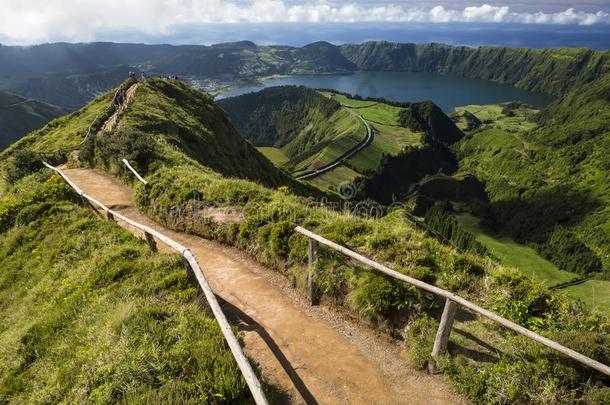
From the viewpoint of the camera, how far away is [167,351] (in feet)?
27.3

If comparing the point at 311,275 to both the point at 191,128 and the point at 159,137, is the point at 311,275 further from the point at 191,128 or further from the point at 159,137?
the point at 191,128

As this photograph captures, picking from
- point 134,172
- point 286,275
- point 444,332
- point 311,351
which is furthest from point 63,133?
point 444,332

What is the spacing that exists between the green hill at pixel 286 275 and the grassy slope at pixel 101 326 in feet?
0.16

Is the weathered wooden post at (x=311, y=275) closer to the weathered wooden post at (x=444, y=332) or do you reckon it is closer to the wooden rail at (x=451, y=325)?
the wooden rail at (x=451, y=325)

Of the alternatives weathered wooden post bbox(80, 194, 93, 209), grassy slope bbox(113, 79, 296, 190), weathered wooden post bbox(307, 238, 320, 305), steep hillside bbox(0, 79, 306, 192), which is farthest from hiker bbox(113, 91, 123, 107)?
weathered wooden post bbox(307, 238, 320, 305)

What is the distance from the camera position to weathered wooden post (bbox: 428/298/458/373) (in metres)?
8.51

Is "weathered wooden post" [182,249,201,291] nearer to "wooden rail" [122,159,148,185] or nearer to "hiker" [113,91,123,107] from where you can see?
"wooden rail" [122,159,148,185]

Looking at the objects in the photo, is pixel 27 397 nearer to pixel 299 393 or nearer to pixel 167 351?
pixel 167 351

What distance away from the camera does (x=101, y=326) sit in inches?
391

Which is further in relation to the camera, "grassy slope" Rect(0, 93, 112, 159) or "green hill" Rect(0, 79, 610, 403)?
"grassy slope" Rect(0, 93, 112, 159)

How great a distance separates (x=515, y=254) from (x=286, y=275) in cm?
18236

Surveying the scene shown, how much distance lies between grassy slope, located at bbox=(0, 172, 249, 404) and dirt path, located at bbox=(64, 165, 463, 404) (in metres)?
1.84

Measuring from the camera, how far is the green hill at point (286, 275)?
7863 millimetres

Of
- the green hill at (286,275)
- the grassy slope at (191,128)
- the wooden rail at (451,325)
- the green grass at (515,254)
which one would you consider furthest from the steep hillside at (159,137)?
the green grass at (515,254)
